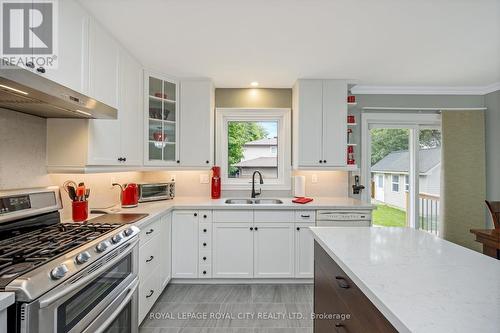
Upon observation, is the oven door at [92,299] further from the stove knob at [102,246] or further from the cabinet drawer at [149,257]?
the cabinet drawer at [149,257]

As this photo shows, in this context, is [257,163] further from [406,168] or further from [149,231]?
[406,168]

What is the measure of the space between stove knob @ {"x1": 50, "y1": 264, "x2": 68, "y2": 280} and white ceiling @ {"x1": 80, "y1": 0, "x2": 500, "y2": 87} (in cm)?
167

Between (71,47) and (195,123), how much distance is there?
155cm

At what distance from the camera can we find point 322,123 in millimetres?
3000

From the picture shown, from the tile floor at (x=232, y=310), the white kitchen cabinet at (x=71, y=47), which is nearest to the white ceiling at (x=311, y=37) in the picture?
the white kitchen cabinet at (x=71, y=47)

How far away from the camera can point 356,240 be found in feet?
4.57

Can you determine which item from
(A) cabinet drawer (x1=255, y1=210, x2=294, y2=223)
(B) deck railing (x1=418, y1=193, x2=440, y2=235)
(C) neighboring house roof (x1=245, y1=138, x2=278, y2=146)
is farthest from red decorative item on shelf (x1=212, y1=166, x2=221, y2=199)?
(B) deck railing (x1=418, y1=193, x2=440, y2=235)

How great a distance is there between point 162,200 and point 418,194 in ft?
11.5

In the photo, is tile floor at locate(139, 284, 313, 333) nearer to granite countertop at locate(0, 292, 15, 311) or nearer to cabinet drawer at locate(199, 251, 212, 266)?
cabinet drawer at locate(199, 251, 212, 266)

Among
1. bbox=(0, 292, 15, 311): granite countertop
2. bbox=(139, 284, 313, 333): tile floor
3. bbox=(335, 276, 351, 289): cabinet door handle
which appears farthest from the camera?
bbox=(139, 284, 313, 333): tile floor

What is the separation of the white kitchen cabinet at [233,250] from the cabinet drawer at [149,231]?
649mm

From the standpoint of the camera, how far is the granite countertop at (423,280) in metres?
0.67

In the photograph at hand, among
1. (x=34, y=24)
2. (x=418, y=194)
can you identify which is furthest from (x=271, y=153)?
(x=34, y=24)

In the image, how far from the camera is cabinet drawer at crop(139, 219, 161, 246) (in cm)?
198
